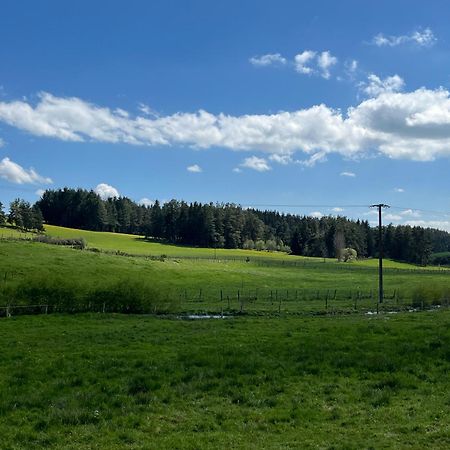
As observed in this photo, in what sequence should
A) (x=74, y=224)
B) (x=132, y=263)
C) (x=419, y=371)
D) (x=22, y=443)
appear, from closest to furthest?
(x=22, y=443), (x=419, y=371), (x=132, y=263), (x=74, y=224)

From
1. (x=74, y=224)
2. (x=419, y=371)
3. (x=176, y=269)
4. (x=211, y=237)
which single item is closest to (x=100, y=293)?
A: (x=419, y=371)

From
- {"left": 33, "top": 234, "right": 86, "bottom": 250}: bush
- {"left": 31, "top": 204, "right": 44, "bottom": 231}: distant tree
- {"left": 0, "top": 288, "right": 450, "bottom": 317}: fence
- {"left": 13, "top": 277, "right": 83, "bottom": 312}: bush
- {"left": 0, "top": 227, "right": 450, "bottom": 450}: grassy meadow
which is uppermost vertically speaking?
{"left": 31, "top": 204, "right": 44, "bottom": 231}: distant tree

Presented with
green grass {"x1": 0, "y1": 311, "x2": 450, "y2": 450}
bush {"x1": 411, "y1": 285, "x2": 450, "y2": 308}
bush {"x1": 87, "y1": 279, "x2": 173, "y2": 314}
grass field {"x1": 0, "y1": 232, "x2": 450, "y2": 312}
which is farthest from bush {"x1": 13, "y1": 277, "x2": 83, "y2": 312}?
bush {"x1": 411, "y1": 285, "x2": 450, "y2": 308}

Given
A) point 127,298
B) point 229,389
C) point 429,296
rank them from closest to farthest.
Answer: point 229,389
point 127,298
point 429,296

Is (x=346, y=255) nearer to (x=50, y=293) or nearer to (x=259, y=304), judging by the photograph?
(x=259, y=304)

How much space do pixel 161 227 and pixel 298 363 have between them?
6584 inches

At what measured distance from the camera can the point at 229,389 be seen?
1717cm

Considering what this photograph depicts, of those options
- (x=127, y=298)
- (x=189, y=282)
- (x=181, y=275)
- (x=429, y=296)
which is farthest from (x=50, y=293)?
(x=429, y=296)

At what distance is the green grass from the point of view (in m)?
12.9

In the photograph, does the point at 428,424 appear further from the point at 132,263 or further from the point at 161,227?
the point at 161,227

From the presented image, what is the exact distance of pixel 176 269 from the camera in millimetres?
77188

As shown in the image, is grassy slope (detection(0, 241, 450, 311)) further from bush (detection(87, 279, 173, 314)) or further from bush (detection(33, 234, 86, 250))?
bush (detection(33, 234, 86, 250))

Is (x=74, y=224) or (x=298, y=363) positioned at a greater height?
(x=74, y=224)

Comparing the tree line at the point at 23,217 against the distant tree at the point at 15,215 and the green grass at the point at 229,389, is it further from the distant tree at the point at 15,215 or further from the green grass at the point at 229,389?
the green grass at the point at 229,389
